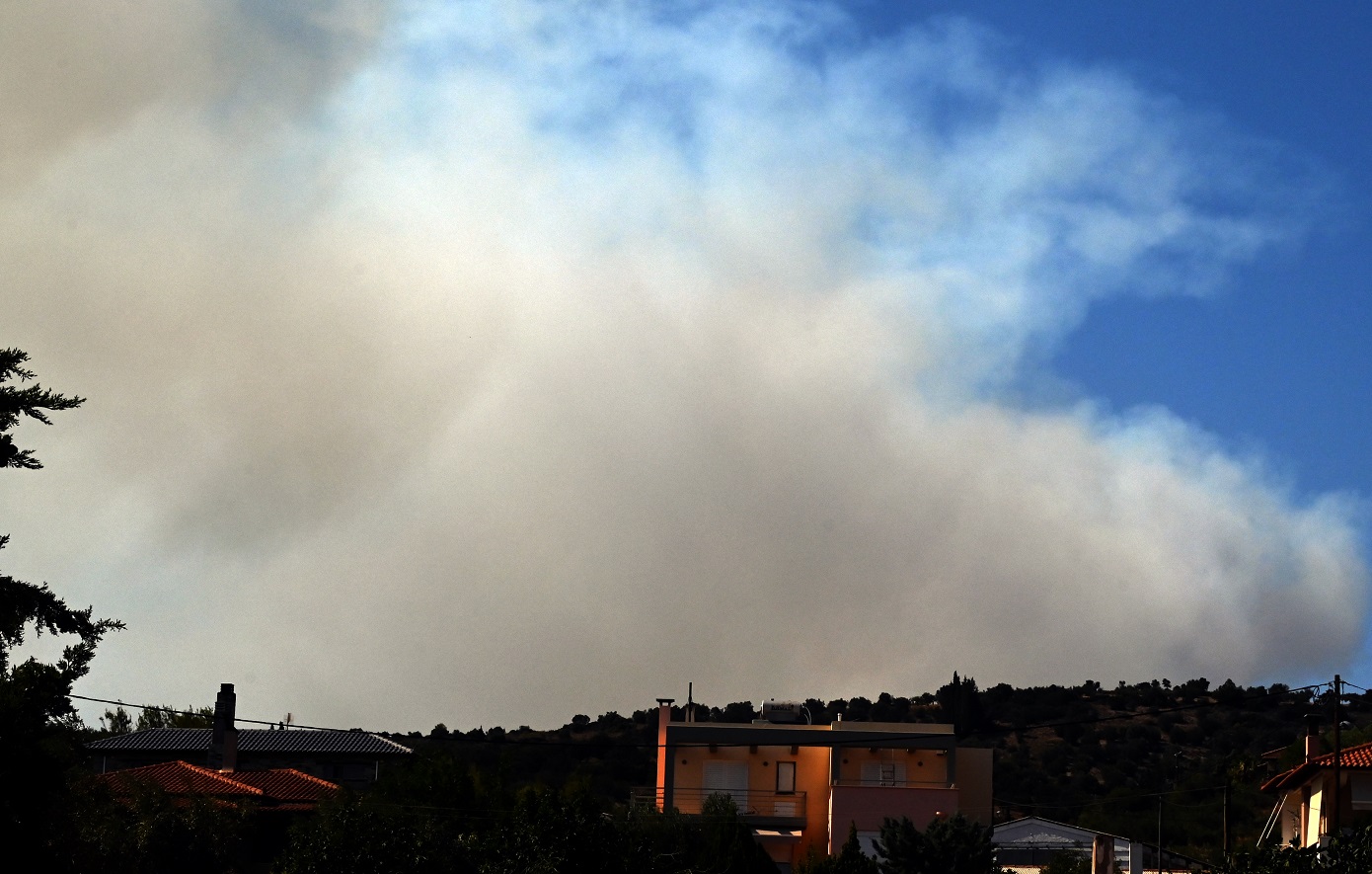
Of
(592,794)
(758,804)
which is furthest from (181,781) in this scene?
(758,804)

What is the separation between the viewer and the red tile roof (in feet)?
180

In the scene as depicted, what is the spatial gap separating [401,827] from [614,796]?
1787 inches

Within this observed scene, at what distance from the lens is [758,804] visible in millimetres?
69438

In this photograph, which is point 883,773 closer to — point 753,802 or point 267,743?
point 753,802

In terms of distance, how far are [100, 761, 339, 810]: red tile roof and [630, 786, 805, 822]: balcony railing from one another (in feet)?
45.7

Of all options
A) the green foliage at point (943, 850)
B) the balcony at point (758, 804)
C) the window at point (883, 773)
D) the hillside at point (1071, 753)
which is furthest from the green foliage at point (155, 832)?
the window at point (883, 773)

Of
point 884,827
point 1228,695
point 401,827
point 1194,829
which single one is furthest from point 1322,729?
point 401,827

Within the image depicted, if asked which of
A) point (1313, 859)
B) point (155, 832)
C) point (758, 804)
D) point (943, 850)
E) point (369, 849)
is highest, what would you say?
point (1313, 859)

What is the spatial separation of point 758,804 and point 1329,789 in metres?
25.1

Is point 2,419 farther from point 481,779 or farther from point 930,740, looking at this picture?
point 930,740

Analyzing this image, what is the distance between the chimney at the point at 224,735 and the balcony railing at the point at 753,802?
1806 centimetres

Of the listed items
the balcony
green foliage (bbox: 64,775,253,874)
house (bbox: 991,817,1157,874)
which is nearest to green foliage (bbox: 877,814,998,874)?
house (bbox: 991,817,1157,874)

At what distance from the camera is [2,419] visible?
1886cm

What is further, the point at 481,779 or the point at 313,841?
the point at 481,779
